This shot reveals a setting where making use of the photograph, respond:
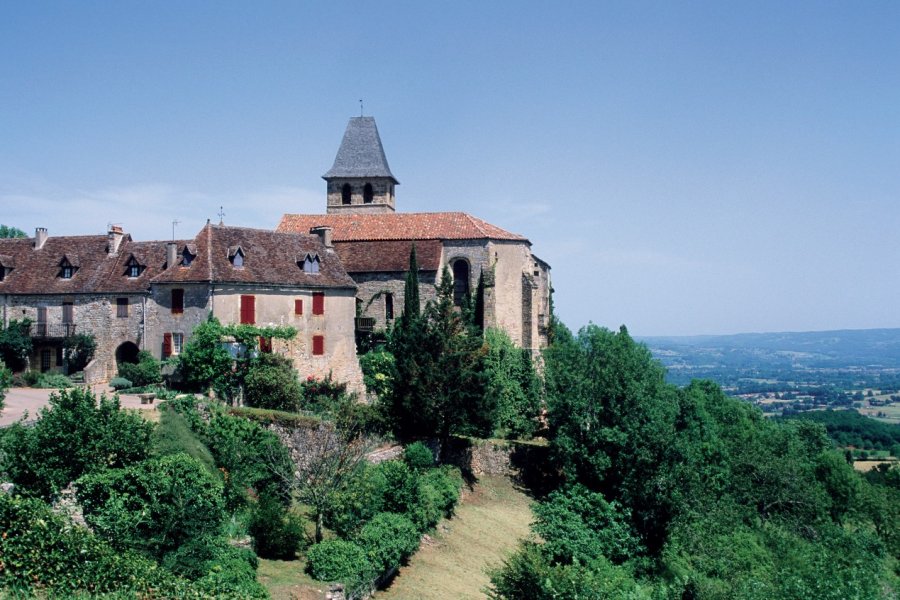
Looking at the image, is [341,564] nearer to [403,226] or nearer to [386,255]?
[386,255]

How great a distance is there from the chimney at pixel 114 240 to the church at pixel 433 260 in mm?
9779

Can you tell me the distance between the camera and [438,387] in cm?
3600

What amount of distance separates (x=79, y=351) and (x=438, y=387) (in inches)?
821

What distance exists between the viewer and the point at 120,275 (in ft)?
143

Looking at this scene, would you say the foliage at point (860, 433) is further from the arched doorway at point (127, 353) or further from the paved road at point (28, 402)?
the paved road at point (28, 402)

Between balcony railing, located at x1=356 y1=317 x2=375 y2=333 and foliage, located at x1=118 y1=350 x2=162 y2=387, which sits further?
balcony railing, located at x1=356 y1=317 x2=375 y2=333

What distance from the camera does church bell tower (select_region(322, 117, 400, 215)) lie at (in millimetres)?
60812

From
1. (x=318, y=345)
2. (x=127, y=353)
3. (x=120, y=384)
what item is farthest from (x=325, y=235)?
(x=120, y=384)

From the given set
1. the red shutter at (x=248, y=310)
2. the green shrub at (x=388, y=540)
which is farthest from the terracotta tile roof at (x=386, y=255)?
the green shrub at (x=388, y=540)

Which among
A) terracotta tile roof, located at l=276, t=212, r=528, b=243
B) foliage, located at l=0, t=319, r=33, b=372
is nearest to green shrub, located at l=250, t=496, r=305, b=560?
foliage, located at l=0, t=319, r=33, b=372

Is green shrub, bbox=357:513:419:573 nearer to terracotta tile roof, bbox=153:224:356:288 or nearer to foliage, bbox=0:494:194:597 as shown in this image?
foliage, bbox=0:494:194:597

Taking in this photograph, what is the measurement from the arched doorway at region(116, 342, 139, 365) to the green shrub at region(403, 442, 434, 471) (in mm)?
17967

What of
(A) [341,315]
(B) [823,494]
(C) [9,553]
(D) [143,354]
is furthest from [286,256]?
(B) [823,494]

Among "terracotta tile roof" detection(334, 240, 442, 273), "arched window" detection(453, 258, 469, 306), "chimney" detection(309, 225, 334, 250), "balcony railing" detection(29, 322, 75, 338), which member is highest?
"chimney" detection(309, 225, 334, 250)
